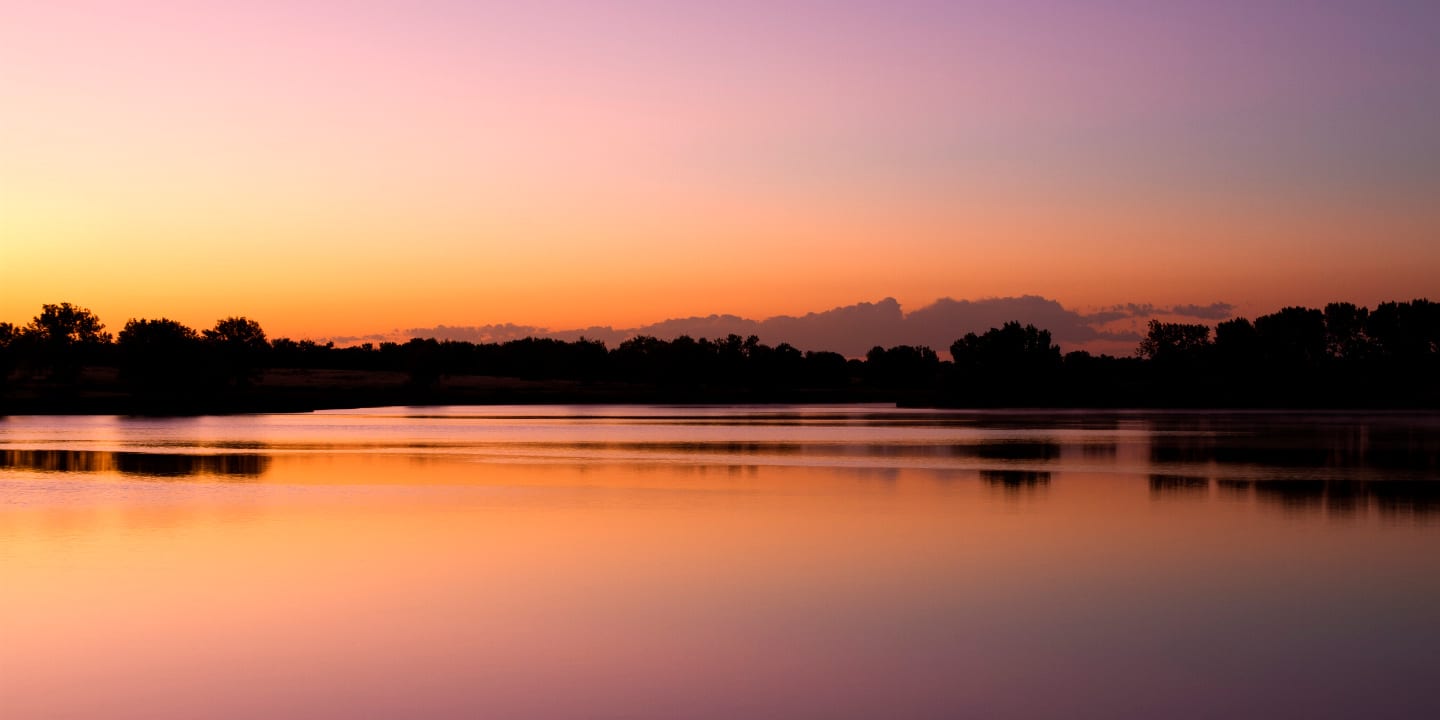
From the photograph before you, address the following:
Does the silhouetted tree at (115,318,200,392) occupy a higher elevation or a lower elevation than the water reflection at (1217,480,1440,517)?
higher

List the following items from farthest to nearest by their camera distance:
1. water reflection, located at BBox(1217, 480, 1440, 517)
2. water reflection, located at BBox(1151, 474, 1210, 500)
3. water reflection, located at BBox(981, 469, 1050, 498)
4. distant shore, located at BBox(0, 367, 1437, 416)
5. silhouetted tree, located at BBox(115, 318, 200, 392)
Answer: silhouetted tree, located at BBox(115, 318, 200, 392) < distant shore, located at BBox(0, 367, 1437, 416) < water reflection, located at BBox(981, 469, 1050, 498) < water reflection, located at BBox(1151, 474, 1210, 500) < water reflection, located at BBox(1217, 480, 1440, 517)

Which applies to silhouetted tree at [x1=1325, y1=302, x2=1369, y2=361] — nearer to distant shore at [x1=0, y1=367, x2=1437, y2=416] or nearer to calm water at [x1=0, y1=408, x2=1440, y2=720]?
distant shore at [x1=0, y1=367, x2=1437, y2=416]

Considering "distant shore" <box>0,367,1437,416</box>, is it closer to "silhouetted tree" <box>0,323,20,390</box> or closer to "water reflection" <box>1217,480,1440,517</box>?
"silhouetted tree" <box>0,323,20,390</box>

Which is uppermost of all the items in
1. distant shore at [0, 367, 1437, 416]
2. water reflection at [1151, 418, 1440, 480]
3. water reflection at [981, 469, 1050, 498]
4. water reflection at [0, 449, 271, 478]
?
distant shore at [0, 367, 1437, 416]

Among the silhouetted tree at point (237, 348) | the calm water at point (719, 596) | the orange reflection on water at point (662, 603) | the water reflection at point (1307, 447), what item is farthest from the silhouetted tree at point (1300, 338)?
the orange reflection on water at point (662, 603)

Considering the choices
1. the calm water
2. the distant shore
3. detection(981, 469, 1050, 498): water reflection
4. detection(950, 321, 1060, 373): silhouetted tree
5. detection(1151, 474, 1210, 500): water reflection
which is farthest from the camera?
detection(950, 321, 1060, 373): silhouetted tree

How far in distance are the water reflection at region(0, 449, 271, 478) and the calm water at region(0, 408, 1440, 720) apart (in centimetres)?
177

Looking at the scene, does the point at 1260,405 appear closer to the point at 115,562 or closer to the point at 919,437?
the point at 919,437

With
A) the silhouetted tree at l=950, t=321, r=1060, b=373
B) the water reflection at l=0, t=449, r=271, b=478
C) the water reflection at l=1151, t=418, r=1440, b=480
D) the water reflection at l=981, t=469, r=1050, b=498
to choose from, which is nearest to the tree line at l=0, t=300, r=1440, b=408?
the silhouetted tree at l=950, t=321, r=1060, b=373

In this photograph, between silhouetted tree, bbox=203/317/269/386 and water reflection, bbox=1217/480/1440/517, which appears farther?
silhouetted tree, bbox=203/317/269/386

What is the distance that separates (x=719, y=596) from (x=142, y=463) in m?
26.5

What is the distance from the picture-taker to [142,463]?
3566 centimetres

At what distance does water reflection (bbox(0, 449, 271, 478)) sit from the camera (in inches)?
1278

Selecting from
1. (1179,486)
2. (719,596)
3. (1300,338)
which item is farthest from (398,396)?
(719,596)
